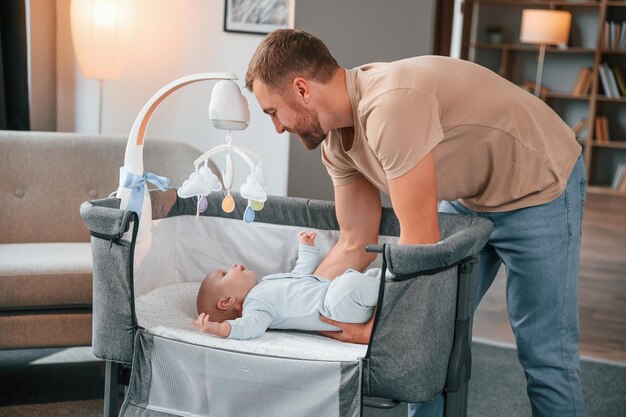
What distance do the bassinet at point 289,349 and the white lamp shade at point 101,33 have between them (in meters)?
1.67

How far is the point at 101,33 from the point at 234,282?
1767 millimetres

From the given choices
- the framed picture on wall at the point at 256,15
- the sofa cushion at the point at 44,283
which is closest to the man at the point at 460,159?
the sofa cushion at the point at 44,283

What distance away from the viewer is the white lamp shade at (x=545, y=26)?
702 cm

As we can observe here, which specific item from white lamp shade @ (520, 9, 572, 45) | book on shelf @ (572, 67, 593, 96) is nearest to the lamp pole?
white lamp shade @ (520, 9, 572, 45)

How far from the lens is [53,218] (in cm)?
286

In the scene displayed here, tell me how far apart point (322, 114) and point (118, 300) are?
566 millimetres

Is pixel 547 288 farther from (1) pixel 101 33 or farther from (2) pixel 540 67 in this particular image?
(2) pixel 540 67

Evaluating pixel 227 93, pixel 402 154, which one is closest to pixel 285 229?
pixel 227 93

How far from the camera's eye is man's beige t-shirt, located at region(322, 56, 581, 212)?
1.54 m

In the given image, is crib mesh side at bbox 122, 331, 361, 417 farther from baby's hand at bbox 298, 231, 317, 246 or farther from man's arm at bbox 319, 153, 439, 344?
baby's hand at bbox 298, 231, 317, 246

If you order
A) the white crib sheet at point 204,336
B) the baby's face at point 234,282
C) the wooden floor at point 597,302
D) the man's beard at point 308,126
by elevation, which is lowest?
the wooden floor at point 597,302

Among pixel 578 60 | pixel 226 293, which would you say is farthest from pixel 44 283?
pixel 578 60

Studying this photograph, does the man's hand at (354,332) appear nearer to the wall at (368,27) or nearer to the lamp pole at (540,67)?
the wall at (368,27)

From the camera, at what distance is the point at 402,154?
4.91 ft
